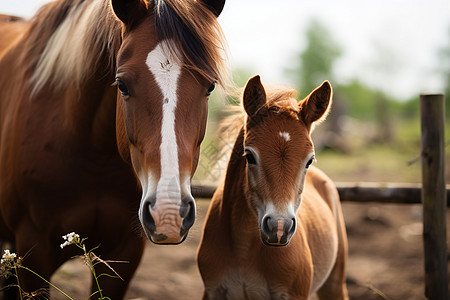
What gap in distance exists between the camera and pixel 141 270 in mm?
5246

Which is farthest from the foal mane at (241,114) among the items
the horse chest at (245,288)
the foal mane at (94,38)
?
the horse chest at (245,288)

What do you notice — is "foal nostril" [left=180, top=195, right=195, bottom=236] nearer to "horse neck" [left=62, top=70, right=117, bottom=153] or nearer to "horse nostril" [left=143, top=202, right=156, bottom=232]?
"horse nostril" [left=143, top=202, right=156, bottom=232]

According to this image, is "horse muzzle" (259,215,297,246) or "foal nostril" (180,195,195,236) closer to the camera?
"foal nostril" (180,195,195,236)

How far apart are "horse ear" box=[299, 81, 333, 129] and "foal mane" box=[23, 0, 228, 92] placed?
657 millimetres

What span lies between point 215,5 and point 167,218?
1147 mm

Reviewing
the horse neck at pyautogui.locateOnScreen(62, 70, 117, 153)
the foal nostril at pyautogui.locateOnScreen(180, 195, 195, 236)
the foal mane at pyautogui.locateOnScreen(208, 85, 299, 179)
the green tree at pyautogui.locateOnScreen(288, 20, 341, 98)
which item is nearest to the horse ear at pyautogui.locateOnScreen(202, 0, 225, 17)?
the foal mane at pyautogui.locateOnScreen(208, 85, 299, 179)

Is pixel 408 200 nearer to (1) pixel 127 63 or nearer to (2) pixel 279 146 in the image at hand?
(2) pixel 279 146

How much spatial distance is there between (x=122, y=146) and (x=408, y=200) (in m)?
2.92

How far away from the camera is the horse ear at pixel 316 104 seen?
2639 millimetres

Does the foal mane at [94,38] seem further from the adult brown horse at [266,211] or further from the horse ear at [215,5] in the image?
the adult brown horse at [266,211]

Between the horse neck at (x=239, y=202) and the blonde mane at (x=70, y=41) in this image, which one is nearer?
the blonde mane at (x=70, y=41)

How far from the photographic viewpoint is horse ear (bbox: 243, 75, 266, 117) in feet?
8.57

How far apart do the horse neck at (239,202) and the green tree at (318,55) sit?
42.3 m

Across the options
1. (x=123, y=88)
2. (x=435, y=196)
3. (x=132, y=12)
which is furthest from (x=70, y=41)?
(x=435, y=196)
